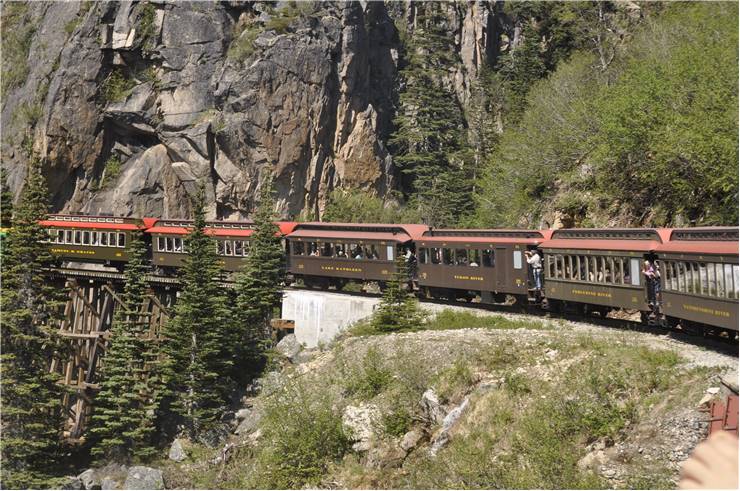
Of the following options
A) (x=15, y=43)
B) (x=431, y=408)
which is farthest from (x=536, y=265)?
(x=15, y=43)

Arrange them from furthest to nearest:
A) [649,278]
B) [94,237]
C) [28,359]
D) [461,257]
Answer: [94,237]
[461,257]
[28,359]
[649,278]

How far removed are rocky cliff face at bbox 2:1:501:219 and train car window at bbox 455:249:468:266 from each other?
87.2 ft

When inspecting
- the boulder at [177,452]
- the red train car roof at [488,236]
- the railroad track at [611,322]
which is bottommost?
the boulder at [177,452]

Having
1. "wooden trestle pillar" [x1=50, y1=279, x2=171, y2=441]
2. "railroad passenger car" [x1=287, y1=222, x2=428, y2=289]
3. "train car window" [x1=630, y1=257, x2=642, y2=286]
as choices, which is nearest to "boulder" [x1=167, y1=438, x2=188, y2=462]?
"wooden trestle pillar" [x1=50, y1=279, x2=171, y2=441]

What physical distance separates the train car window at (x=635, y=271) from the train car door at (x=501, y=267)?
18.8 ft

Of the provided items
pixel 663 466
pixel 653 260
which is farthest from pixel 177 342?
pixel 663 466

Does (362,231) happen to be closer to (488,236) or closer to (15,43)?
(488,236)

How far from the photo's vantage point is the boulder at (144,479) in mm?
25203

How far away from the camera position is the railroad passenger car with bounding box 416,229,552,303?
26.4m

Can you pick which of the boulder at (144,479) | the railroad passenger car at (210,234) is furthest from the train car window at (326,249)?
the boulder at (144,479)

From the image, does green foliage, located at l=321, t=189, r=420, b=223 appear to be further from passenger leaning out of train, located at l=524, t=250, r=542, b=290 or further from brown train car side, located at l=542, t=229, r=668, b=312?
brown train car side, located at l=542, t=229, r=668, b=312

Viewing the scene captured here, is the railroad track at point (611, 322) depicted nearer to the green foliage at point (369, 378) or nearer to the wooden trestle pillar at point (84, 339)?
the green foliage at point (369, 378)

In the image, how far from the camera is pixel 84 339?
3347cm

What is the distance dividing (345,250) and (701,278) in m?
17.1
